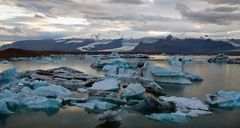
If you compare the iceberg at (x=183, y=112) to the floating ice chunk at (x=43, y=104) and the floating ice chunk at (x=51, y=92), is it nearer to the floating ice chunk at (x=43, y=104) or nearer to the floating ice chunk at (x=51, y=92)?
the floating ice chunk at (x=43, y=104)

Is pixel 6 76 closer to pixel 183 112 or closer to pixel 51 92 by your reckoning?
pixel 51 92

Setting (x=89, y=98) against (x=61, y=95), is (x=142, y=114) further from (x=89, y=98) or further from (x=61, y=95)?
(x=61, y=95)

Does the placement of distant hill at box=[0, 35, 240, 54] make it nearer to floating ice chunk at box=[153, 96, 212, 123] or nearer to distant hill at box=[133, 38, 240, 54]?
distant hill at box=[133, 38, 240, 54]

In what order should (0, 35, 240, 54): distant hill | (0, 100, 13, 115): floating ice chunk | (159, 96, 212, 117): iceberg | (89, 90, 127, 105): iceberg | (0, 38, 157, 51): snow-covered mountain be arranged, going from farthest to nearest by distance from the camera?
(0, 38, 157, 51): snow-covered mountain, (0, 35, 240, 54): distant hill, (89, 90, 127, 105): iceberg, (159, 96, 212, 117): iceberg, (0, 100, 13, 115): floating ice chunk

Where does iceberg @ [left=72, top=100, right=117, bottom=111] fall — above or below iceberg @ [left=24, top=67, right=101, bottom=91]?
above

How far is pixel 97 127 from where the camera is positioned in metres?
5.93

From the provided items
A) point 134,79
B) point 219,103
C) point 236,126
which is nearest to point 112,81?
point 134,79

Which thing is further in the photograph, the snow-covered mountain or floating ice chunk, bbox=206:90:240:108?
the snow-covered mountain

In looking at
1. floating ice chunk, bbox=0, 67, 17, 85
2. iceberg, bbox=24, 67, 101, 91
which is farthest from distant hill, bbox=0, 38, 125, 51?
floating ice chunk, bbox=0, 67, 17, 85

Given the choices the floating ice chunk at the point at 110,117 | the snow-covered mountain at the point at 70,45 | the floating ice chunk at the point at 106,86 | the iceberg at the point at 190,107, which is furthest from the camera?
the snow-covered mountain at the point at 70,45

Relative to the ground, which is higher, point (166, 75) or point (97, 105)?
point (97, 105)

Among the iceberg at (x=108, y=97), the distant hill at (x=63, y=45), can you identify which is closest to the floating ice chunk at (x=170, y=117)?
the iceberg at (x=108, y=97)

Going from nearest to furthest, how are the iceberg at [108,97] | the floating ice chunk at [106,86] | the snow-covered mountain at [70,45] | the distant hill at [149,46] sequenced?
the iceberg at [108,97] → the floating ice chunk at [106,86] → the distant hill at [149,46] → the snow-covered mountain at [70,45]

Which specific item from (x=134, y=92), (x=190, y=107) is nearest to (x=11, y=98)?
(x=134, y=92)
